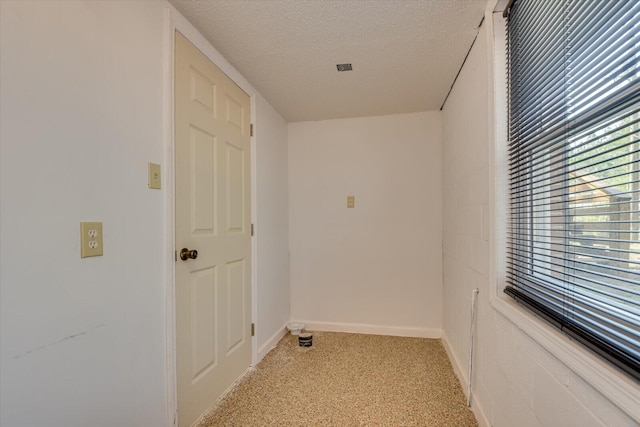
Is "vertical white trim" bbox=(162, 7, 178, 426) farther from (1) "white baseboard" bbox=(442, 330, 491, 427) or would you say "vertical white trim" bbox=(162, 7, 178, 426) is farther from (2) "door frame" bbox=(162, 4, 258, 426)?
(1) "white baseboard" bbox=(442, 330, 491, 427)

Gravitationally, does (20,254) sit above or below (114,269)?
above

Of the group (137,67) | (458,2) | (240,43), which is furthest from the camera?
(240,43)

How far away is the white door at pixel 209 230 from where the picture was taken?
161 centimetres

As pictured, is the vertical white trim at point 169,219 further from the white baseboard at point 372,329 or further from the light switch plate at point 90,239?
the white baseboard at point 372,329

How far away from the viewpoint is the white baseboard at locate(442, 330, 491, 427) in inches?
64.6

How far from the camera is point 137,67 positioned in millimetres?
1326

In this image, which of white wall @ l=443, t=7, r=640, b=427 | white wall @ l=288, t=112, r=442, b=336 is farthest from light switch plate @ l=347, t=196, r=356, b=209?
white wall @ l=443, t=7, r=640, b=427

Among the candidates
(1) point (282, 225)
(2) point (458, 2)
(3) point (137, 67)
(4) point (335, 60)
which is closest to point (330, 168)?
(1) point (282, 225)

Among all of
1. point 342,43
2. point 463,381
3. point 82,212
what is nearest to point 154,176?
point 82,212

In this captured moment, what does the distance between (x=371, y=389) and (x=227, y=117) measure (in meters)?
2.11

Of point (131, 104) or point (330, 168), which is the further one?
point (330, 168)

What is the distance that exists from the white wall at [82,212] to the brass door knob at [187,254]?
0.11 m

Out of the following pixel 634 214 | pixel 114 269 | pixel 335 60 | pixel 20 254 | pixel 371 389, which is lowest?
pixel 371 389

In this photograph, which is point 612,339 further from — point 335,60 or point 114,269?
A: point 335,60
